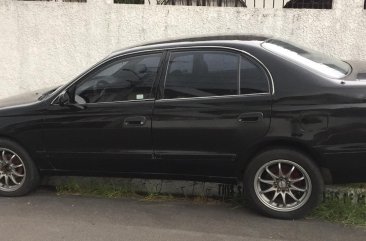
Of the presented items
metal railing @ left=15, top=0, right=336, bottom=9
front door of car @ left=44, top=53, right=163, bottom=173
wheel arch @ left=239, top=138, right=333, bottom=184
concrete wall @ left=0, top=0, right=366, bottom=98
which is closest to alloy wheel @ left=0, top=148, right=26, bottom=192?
front door of car @ left=44, top=53, right=163, bottom=173

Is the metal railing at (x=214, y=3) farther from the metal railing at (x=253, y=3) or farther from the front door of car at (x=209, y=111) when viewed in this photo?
the front door of car at (x=209, y=111)

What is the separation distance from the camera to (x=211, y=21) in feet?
24.2

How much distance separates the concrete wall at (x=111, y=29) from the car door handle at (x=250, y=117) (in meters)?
2.78

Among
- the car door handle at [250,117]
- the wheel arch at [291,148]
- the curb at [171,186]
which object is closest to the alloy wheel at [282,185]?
the wheel arch at [291,148]

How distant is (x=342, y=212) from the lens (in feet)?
15.5

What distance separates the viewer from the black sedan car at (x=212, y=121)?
4.31 meters

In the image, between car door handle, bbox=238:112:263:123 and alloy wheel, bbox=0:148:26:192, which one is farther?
alloy wheel, bbox=0:148:26:192

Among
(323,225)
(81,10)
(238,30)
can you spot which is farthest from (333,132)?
(81,10)

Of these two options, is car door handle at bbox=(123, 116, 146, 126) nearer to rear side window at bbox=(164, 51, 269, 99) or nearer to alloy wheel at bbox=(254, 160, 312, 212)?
rear side window at bbox=(164, 51, 269, 99)

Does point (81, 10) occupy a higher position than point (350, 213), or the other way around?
point (81, 10)

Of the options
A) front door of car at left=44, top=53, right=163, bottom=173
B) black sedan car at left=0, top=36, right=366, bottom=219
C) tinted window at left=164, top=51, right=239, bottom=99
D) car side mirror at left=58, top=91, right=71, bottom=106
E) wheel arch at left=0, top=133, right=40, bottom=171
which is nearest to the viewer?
black sedan car at left=0, top=36, right=366, bottom=219

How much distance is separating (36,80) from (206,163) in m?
4.45

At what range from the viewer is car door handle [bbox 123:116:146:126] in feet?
15.5

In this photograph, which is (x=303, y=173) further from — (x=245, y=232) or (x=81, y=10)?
(x=81, y=10)
